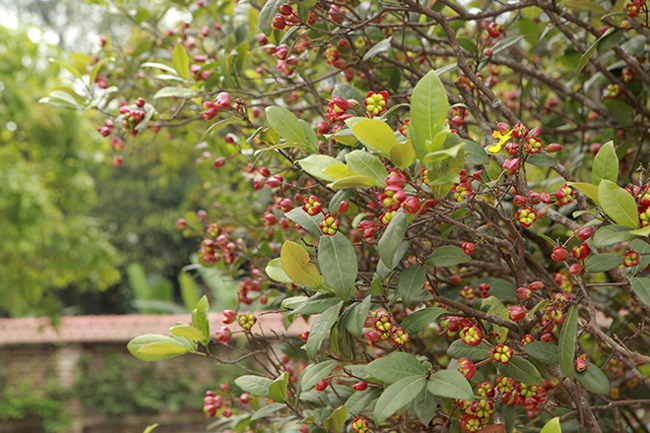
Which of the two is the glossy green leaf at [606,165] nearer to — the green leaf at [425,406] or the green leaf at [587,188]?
the green leaf at [587,188]

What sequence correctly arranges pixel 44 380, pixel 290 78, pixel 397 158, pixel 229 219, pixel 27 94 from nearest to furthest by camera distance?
pixel 397 158
pixel 290 78
pixel 229 219
pixel 27 94
pixel 44 380

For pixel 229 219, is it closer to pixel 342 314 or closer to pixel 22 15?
pixel 342 314

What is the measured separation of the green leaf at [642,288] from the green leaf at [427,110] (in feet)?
1.32

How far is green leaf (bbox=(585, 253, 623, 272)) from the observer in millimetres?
733

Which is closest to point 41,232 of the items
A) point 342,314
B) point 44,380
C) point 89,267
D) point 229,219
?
point 89,267

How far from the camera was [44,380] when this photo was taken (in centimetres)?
566

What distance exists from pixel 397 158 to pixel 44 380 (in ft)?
21.1

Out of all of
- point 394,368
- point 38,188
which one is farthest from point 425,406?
point 38,188

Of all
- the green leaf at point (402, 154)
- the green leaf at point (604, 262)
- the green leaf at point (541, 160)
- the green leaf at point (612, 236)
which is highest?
the green leaf at point (402, 154)

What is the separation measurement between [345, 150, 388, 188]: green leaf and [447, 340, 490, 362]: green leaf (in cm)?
36

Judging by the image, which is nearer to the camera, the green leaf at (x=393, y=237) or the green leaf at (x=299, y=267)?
the green leaf at (x=393, y=237)

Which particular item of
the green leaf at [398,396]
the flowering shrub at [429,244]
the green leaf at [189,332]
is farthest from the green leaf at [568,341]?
the green leaf at [189,332]

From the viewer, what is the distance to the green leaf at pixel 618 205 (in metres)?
0.63

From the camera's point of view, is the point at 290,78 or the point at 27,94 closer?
the point at 290,78
